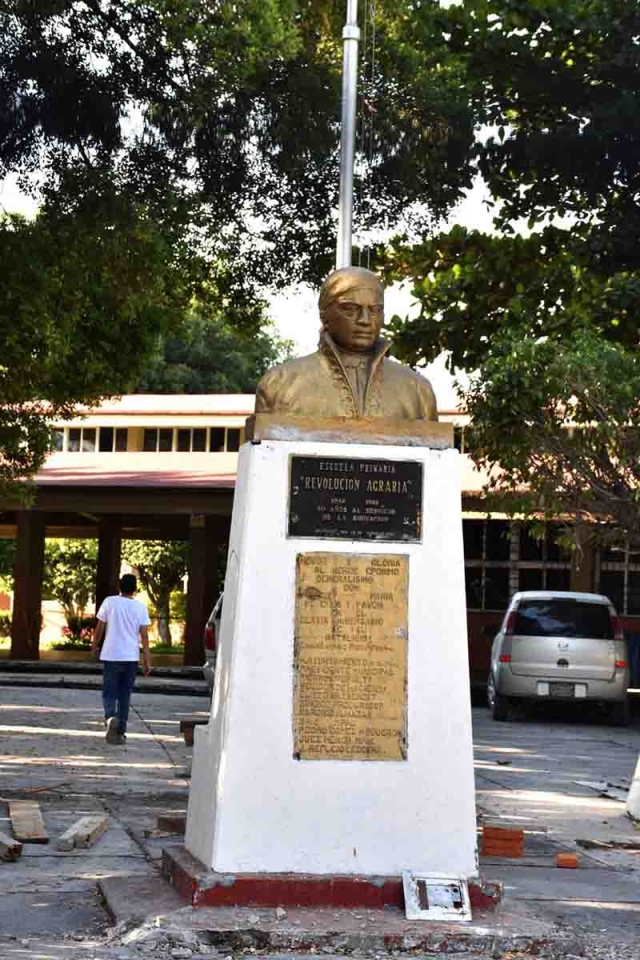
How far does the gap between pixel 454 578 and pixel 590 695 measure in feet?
44.2

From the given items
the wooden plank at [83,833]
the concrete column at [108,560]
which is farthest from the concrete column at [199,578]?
the wooden plank at [83,833]

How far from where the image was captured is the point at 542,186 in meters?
19.9

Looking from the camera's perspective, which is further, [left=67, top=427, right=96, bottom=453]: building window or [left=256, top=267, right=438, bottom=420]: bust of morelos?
[left=67, top=427, right=96, bottom=453]: building window

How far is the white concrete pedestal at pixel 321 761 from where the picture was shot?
22.9 ft

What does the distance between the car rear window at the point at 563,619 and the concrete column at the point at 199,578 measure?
346 inches

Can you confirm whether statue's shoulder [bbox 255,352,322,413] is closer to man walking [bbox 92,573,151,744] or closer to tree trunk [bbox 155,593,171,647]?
man walking [bbox 92,573,151,744]

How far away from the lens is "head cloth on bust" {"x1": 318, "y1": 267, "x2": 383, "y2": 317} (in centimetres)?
755

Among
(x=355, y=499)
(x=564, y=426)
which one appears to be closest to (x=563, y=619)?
(x=564, y=426)

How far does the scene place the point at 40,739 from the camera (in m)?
15.4

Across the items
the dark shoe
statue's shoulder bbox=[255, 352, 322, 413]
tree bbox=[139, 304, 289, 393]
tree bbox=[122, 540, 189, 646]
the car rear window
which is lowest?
the dark shoe

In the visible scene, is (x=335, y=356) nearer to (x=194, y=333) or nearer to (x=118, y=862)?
(x=118, y=862)

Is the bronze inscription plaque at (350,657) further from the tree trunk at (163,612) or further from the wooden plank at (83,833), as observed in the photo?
the tree trunk at (163,612)

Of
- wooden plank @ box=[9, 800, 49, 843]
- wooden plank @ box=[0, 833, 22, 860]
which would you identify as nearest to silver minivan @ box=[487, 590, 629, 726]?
wooden plank @ box=[9, 800, 49, 843]

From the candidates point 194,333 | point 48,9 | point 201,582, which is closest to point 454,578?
point 48,9
